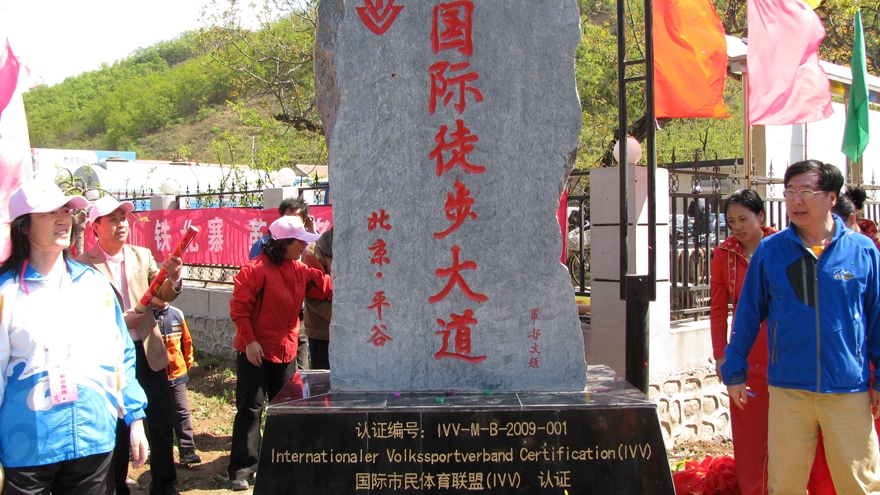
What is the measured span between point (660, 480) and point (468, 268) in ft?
3.68

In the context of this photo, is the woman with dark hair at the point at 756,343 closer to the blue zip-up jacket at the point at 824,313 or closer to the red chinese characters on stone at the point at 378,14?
the blue zip-up jacket at the point at 824,313

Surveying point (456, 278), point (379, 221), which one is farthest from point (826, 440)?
point (379, 221)

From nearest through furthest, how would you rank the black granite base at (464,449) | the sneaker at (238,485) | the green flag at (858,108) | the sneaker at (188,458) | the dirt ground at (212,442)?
the black granite base at (464,449) < the sneaker at (238,485) < the dirt ground at (212,442) < the sneaker at (188,458) < the green flag at (858,108)

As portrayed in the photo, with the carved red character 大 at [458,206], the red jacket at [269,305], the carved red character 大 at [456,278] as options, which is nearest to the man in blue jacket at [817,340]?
the carved red character 大 at [456,278]

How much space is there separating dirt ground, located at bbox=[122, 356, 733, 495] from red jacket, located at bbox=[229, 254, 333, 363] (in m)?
0.94

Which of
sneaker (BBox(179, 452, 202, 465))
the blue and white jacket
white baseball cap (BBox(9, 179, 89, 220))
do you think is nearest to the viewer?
the blue and white jacket

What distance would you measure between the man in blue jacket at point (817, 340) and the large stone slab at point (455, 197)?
80cm

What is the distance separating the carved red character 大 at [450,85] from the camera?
3.00 meters

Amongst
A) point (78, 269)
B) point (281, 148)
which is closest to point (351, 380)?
point (78, 269)

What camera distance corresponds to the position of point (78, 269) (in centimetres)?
253

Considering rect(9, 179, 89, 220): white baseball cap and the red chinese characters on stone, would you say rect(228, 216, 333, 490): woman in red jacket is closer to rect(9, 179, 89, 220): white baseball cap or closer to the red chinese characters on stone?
the red chinese characters on stone

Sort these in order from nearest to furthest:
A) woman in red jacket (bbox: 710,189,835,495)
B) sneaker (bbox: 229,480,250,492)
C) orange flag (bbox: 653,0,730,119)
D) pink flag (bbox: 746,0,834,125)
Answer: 1. woman in red jacket (bbox: 710,189,835,495)
2. sneaker (bbox: 229,480,250,492)
3. orange flag (bbox: 653,0,730,119)
4. pink flag (bbox: 746,0,834,125)

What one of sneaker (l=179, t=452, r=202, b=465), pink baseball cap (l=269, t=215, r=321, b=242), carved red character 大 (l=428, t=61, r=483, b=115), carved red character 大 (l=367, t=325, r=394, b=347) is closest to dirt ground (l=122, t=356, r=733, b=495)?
sneaker (l=179, t=452, r=202, b=465)

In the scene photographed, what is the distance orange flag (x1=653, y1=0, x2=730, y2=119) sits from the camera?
17.3 ft
